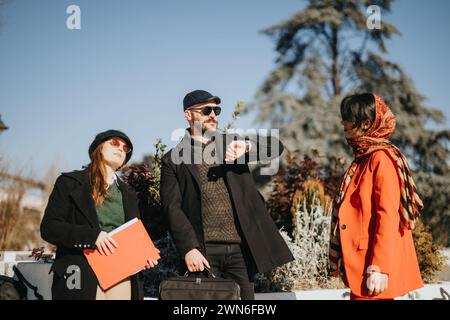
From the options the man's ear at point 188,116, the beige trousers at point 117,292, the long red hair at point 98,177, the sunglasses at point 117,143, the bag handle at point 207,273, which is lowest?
the beige trousers at point 117,292

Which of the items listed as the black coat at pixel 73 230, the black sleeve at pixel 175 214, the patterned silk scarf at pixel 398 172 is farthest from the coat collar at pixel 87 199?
the patterned silk scarf at pixel 398 172

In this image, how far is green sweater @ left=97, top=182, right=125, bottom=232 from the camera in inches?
130

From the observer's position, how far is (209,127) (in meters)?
3.68

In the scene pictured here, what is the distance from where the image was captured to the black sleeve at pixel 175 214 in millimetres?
3248

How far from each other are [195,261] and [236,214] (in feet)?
1.45

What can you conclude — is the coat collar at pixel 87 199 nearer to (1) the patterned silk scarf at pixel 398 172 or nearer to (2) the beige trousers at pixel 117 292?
(2) the beige trousers at pixel 117 292

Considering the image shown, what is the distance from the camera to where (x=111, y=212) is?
3.35 m

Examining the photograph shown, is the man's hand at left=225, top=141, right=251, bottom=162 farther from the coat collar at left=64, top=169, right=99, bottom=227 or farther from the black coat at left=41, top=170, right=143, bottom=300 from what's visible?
the coat collar at left=64, top=169, right=99, bottom=227

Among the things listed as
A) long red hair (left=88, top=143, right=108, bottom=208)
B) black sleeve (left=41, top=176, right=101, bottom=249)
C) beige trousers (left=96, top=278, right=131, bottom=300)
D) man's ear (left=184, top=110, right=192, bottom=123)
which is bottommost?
beige trousers (left=96, top=278, right=131, bottom=300)

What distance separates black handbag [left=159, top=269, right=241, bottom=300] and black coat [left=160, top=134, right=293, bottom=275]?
212 mm

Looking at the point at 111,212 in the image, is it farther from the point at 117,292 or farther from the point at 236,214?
the point at 236,214

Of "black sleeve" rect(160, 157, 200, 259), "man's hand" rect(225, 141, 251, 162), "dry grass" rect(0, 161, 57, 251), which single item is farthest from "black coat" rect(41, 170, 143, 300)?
"dry grass" rect(0, 161, 57, 251)
